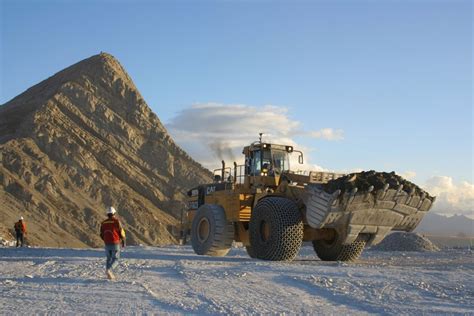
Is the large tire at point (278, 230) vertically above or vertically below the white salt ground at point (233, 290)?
above

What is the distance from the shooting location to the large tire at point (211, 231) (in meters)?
17.5

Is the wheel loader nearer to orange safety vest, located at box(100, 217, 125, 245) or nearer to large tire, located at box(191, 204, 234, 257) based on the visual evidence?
large tire, located at box(191, 204, 234, 257)

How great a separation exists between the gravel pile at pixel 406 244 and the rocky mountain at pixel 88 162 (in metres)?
21.4

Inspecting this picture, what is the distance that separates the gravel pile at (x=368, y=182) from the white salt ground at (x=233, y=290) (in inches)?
73.2

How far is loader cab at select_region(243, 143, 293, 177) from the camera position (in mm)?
17500

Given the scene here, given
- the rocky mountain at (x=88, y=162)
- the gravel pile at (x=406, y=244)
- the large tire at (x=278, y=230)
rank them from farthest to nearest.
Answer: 1. the rocky mountain at (x=88, y=162)
2. the gravel pile at (x=406, y=244)
3. the large tire at (x=278, y=230)

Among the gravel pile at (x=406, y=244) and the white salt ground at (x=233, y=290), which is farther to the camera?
the gravel pile at (x=406, y=244)

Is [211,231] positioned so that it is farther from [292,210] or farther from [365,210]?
[365,210]

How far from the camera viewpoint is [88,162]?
50.1 meters

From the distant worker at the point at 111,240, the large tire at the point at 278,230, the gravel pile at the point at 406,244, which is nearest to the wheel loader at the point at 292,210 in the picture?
the large tire at the point at 278,230

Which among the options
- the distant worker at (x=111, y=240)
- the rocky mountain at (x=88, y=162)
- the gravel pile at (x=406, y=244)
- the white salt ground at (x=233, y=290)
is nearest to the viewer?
the white salt ground at (x=233, y=290)

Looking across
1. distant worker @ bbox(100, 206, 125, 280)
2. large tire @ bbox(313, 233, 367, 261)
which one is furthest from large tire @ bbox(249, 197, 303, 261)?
distant worker @ bbox(100, 206, 125, 280)

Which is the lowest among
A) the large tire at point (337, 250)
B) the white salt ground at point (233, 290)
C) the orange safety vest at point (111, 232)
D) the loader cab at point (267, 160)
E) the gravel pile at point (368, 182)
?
the white salt ground at point (233, 290)

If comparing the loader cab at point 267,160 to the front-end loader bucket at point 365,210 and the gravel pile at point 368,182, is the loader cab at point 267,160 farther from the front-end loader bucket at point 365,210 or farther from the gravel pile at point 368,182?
the gravel pile at point 368,182
